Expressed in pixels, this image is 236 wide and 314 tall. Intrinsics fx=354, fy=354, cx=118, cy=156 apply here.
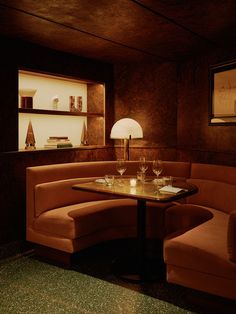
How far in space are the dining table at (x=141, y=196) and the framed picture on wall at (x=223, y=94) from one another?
45.5 inches

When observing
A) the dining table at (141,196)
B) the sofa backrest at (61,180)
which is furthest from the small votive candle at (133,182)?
the sofa backrest at (61,180)

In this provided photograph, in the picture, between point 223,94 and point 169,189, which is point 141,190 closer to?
point 169,189

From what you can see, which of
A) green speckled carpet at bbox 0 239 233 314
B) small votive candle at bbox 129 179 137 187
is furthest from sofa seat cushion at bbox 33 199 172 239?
small votive candle at bbox 129 179 137 187

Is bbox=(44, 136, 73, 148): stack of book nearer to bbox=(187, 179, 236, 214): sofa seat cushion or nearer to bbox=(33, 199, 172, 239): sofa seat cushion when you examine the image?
A: bbox=(33, 199, 172, 239): sofa seat cushion

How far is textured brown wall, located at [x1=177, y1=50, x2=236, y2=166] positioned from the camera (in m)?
4.21

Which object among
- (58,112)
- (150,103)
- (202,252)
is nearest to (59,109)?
(58,112)

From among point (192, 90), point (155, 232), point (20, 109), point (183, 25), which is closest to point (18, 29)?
point (20, 109)

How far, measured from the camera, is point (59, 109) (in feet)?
16.2

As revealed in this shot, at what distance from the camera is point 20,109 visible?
4.06 meters

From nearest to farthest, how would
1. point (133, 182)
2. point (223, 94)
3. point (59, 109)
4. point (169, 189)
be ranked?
point (169, 189), point (133, 182), point (223, 94), point (59, 109)

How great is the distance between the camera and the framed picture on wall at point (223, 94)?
4125 millimetres

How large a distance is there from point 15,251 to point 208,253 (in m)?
2.22

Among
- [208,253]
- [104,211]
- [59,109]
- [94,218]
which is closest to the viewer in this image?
[208,253]

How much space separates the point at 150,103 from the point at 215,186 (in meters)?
1.69
